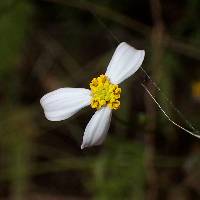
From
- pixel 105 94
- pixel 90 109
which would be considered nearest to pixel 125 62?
pixel 105 94

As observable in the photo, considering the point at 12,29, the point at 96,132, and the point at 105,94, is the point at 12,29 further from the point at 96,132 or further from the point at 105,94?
the point at 96,132

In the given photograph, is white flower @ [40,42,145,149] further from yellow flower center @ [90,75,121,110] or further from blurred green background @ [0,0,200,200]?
blurred green background @ [0,0,200,200]

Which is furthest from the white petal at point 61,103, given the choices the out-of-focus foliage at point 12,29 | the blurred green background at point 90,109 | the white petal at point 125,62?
the out-of-focus foliage at point 12,29

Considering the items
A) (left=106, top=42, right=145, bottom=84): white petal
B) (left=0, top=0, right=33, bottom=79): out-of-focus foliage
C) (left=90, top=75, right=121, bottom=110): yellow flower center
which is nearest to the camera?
(left=106, top=42, right=145, bottom=84): white petal

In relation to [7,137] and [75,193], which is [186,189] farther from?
[7,137]

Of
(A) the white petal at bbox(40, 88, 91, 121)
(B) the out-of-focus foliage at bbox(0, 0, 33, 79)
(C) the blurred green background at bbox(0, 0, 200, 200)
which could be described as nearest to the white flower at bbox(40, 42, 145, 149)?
(A) the white petal at bbox(40, 88, 91, 121)

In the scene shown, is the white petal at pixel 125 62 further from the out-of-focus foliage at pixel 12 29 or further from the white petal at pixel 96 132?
the out-of-focus foliage at pixel 12 29

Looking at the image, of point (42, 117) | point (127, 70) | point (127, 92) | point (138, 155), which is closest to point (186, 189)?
point (138, 155)
